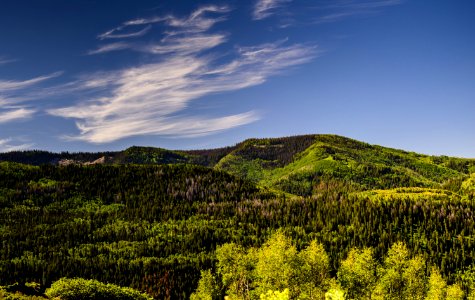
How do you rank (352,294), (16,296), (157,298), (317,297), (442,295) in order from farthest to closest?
1. (157,298)
2. (442,295)
3. (352,294)
4. (317,297)
5. (16,296)

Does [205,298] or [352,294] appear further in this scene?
[205,298]

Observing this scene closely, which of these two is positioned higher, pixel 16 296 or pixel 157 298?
pixel 16 296

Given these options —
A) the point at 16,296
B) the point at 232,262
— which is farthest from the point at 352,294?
the point at 16,296

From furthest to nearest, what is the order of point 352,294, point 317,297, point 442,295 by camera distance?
1. point 442,295
2. point 352,294
3. point 317,297

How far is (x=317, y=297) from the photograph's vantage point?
382 feet

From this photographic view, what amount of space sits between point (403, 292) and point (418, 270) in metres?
14.1

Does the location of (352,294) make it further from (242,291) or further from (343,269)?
(242,291)

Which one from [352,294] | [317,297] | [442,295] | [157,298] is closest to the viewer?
[317,297]

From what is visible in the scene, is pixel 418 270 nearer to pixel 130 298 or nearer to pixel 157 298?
pixel 130 298

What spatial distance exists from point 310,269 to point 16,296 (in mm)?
73710

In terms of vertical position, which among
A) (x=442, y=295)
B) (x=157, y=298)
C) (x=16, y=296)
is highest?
(x=16, y=296)

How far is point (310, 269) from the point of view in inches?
4788

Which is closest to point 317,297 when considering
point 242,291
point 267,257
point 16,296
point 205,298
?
point 267,257

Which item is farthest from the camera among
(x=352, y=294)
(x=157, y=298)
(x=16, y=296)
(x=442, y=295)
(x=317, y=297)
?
(x=157, y=298)
